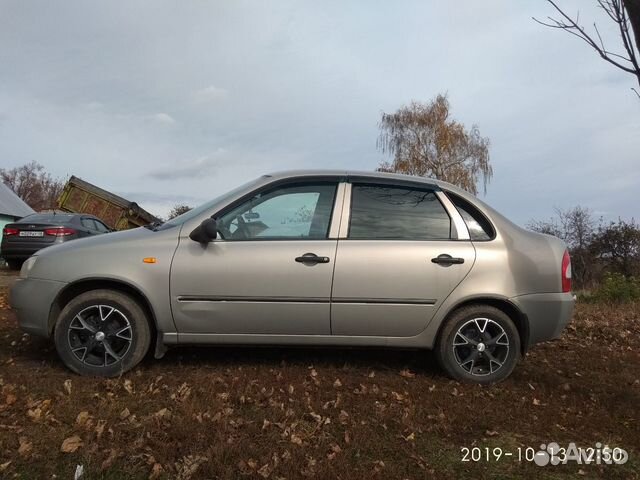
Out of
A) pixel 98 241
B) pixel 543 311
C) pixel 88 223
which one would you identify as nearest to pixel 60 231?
pixel 88 223

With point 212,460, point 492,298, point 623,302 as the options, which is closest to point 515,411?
point 492,298

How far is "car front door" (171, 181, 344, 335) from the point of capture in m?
4.14

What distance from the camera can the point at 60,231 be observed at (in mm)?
12023

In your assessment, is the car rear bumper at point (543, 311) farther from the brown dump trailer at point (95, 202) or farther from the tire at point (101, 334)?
the brown dump trailer at point (95, 202)

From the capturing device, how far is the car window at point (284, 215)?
4.29m

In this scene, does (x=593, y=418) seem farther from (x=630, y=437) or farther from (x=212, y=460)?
(x=212, y=460)

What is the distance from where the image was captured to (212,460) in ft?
9.41

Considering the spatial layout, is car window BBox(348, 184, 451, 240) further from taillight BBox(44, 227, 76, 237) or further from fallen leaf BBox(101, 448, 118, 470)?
taillight BBox(44, 227, 76, 237)

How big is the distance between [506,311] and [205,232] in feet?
8.15

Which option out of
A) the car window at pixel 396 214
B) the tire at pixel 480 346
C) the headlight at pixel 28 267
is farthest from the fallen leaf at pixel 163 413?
the tire at pixel 480 346

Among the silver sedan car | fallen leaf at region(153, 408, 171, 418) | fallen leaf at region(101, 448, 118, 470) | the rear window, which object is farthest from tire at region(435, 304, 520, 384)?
the rear window

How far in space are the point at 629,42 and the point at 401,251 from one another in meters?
2.04

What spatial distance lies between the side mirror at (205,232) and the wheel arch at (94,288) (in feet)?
2.03

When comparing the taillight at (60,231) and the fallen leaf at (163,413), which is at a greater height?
the taillight at (60,231)
